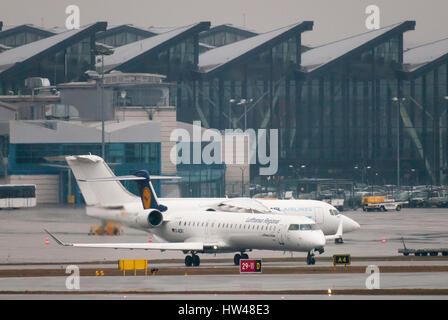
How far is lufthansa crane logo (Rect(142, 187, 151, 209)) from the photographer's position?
227 ft

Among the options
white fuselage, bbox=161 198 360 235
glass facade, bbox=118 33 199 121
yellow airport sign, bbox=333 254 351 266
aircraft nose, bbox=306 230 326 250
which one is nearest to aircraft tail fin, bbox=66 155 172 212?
white fuselage, bbox=161 198 360 235

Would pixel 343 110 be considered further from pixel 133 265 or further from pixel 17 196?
pixel 133 265

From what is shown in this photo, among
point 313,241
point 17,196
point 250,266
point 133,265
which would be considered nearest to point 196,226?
point 133,265

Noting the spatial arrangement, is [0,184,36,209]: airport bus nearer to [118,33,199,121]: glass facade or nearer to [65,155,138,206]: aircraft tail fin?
[65,155,138,206]: aircraft tail fin

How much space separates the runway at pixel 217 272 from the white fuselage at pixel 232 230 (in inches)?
58.6

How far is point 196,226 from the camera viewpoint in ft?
217

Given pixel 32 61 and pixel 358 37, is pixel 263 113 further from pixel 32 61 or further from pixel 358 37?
pixel 32 61

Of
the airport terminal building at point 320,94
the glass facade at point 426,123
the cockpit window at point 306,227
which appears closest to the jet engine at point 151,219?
the cockpit window at point 306,227

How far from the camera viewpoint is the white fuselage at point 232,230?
61.2 meters

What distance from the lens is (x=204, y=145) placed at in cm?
15862

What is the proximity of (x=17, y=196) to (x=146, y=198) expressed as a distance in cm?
5813
